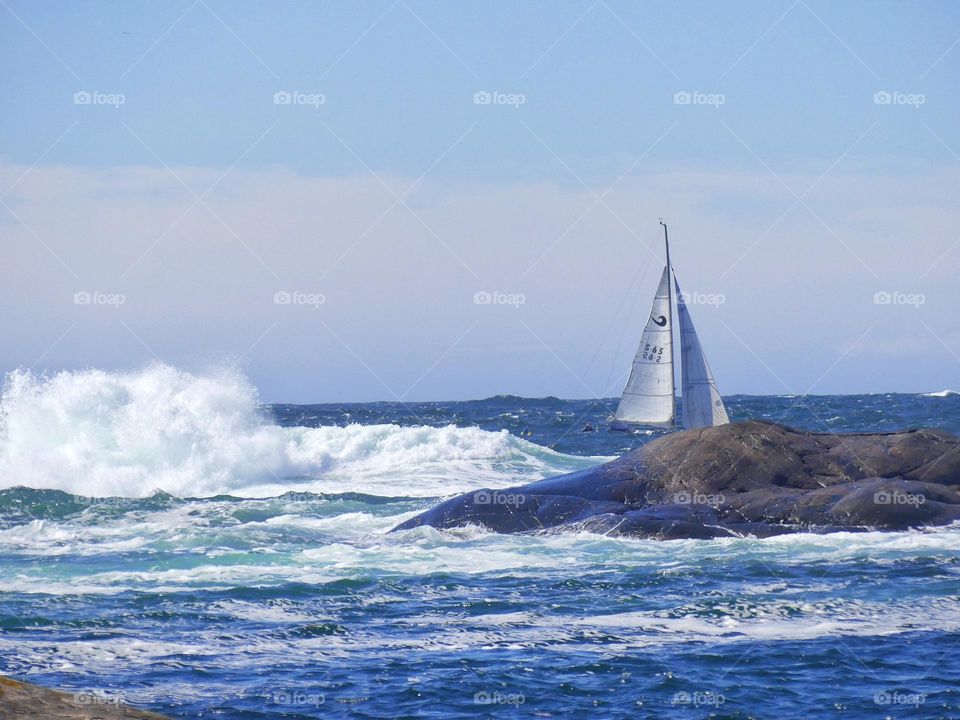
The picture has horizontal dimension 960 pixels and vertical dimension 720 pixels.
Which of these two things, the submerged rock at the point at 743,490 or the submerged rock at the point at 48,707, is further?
the submerged rock at the point at 743,490

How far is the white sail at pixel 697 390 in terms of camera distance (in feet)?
103

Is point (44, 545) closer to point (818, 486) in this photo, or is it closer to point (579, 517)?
point (579, 517)

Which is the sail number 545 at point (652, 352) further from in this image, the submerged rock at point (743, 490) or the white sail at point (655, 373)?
the submerged rock at point (743, 490)

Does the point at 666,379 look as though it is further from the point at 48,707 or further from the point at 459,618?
the point at 48,707

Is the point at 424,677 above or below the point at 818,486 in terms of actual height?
below

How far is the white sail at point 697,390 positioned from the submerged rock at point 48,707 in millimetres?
24167

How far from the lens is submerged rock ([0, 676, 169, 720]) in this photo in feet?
25.6

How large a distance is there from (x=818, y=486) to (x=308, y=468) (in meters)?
22.3

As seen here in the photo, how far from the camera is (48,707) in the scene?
8.08 m

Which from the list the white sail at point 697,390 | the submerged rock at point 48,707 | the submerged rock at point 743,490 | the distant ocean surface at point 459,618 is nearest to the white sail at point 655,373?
the white sail at point 697,390

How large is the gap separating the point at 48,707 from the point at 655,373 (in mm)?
27537

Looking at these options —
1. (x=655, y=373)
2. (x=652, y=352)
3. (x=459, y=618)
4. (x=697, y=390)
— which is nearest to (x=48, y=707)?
(x=459, y=618)

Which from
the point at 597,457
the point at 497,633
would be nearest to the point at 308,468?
the point at 597,457

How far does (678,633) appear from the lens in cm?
A: 1304
